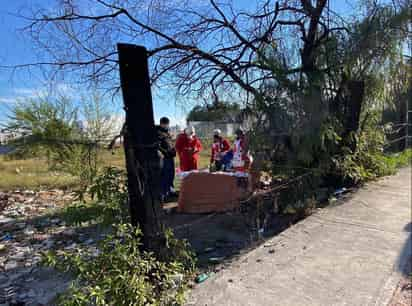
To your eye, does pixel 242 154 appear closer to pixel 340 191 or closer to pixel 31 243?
pixel 340 191

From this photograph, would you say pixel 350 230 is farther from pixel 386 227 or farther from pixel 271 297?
pixel 271 297

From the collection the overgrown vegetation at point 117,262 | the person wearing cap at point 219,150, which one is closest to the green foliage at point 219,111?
the person wearing cap at point 219,150

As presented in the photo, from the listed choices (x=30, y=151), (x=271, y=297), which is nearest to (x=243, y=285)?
(x=271, y=297)

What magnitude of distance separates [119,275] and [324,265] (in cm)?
199

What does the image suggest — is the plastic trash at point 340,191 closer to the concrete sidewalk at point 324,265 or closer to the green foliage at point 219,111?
the concrete sidewalk at point 324,265

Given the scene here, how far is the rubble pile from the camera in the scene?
2.91 m

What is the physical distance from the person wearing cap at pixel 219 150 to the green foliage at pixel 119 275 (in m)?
4.77

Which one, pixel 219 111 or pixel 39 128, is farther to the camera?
pixel 219 111

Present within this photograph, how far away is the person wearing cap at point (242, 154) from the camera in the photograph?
443 centimetres

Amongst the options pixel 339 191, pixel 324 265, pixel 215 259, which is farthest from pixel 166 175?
pixel 324 265

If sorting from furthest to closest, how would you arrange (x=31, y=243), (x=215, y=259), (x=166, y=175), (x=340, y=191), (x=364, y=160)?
(x=166, y=175), (x=364, y=160), (x=340, y=191), (x=31, y=243), (x=215, y=259)

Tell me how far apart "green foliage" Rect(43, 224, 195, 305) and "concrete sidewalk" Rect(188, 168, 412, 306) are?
1.08ft

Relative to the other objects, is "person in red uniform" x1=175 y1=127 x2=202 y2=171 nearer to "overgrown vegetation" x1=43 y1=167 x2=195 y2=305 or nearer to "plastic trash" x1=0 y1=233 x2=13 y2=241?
"plastic trash" x1=0 y1=233 x2=13 y2=241

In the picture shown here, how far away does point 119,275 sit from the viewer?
1722 mm
